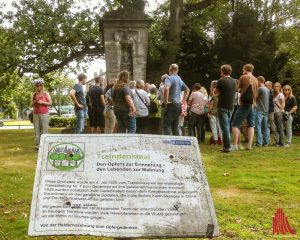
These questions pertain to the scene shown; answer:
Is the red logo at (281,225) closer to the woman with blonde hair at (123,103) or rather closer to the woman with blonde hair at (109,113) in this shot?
the woman with blonde hair at (123,103)

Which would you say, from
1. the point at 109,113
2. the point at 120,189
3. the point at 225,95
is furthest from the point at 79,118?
the point at 120,189

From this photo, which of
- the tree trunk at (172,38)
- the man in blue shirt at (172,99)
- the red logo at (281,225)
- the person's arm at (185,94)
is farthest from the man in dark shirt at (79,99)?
the tree trunk at (172,38)

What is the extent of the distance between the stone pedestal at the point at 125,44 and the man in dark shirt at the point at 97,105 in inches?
158

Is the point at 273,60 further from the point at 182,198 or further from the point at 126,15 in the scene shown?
the point at 182,198

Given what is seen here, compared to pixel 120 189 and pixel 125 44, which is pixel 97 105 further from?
pixel 120 189

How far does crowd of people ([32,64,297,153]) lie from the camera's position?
1058 centimetres

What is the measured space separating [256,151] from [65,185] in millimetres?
8669

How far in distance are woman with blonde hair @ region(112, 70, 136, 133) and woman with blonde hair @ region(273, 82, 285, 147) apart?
478 cm

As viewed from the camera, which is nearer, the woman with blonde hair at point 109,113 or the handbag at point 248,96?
the handbag at point 248,96

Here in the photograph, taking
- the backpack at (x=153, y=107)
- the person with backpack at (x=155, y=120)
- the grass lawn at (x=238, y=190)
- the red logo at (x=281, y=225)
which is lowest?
the grass lawn at (x=238, y=190)

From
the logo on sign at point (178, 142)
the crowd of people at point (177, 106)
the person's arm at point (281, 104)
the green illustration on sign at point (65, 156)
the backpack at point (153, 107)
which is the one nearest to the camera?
the green illustration on sign at point (65, 156)

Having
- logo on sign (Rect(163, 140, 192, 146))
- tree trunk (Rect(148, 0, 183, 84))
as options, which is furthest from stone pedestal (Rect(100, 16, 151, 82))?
logo on sign (Rect(163, 140, 192, 146))

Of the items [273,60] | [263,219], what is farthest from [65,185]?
[273,60]

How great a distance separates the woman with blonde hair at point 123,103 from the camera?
32.3 feet
